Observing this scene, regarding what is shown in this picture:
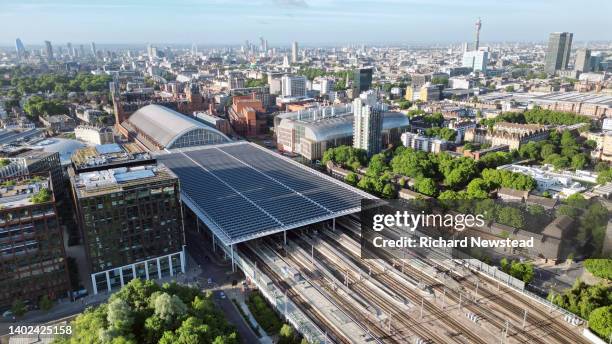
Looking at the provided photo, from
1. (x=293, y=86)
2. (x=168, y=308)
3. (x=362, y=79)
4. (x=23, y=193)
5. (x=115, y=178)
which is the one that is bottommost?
(x=168, y=308)

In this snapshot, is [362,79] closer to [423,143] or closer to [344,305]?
[423,143]

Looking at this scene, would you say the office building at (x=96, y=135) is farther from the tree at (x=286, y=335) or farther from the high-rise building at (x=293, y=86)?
the high-rise building at (x=293, y=86)

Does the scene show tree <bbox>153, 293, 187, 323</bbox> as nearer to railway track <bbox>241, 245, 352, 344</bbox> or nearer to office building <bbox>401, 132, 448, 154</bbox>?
railway track <bbox>241, 245, 352, 344</bbox>

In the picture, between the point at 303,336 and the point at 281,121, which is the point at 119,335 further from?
the point at 281,121

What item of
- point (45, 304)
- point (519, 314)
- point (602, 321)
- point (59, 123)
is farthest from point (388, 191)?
point (59, 123)

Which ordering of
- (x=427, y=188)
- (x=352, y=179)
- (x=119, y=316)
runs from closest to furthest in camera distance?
(x=119, y=316)
(x=427, y=188)
(x=352, y=179)

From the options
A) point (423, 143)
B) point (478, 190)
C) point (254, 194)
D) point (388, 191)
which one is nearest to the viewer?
point (254, 194)

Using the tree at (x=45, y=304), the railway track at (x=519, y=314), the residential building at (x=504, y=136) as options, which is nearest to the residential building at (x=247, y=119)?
the residential building at (x=504, y=136)

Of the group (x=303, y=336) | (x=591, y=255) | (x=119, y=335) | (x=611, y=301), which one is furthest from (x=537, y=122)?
(x=119, y=335)
